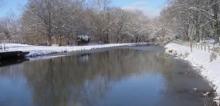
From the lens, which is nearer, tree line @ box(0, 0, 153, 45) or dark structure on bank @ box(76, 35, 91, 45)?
tree line @ box(0, 0, 153, 45)

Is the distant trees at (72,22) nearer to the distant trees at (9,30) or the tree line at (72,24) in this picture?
the tree line at (72,24)

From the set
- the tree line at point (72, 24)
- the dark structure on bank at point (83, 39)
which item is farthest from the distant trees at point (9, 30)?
the dark structure on bank at point (83, 39)

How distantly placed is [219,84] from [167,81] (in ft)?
15.4

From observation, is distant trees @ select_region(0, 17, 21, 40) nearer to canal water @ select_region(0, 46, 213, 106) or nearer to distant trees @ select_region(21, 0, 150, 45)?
distant trees @ select_region(21, 0, 150, 45)

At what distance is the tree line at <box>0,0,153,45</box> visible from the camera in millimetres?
76875

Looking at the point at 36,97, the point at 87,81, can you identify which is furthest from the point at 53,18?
the point at 36,97

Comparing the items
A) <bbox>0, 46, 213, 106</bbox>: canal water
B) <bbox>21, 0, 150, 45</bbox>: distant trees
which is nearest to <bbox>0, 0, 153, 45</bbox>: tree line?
<bbox>21, 0, 150, 45</bbox>: distant trees

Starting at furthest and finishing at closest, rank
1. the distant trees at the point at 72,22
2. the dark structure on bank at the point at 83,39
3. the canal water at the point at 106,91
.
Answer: the dark structure on bank at the point at 83,39 → the distant trees at the point at 72,22 → the canal water at the point at 106,91

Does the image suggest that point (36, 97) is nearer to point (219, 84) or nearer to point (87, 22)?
point (219, 84)

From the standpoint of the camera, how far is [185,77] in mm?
24266

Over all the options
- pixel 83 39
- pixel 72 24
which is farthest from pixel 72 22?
pixel 83 39

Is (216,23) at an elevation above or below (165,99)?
above

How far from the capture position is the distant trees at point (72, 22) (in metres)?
76.8

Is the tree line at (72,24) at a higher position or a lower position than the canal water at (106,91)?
higher
